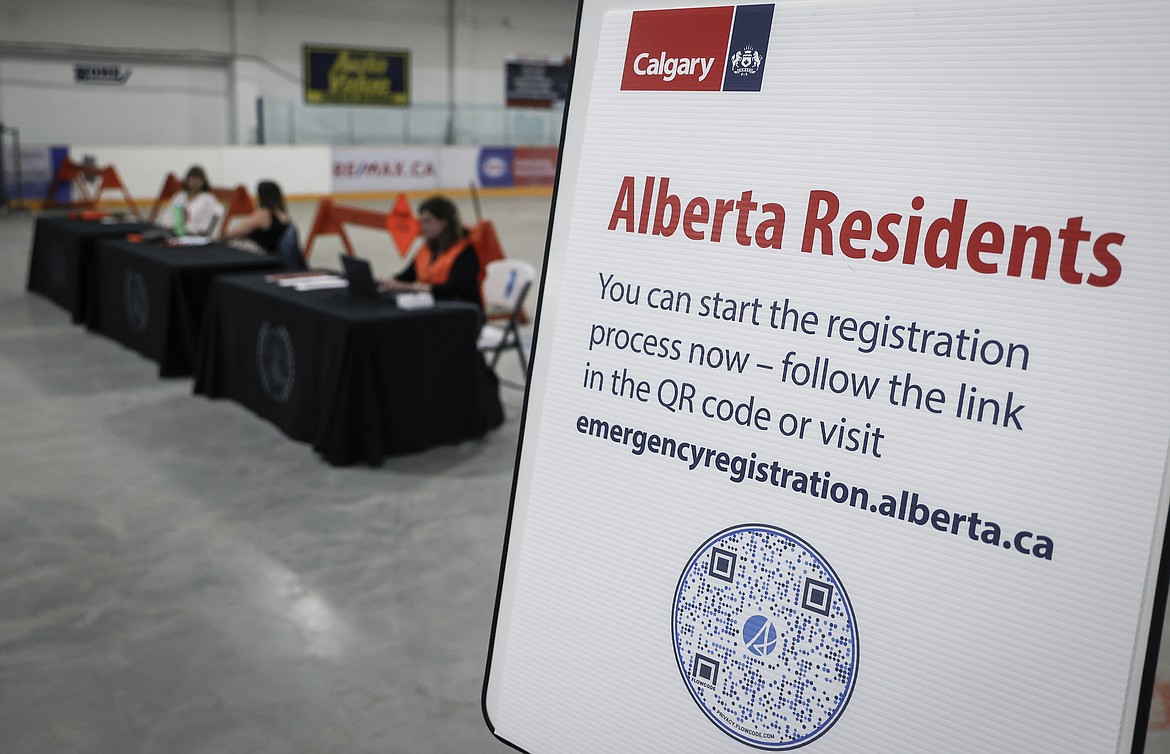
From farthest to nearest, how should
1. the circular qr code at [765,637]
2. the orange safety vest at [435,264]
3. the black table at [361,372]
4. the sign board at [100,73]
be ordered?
1. the sign board at [100,73]
2. the orange safety vest at [435,264]
3. the black table at [361,372]
4. the circular qr code at [765,637]

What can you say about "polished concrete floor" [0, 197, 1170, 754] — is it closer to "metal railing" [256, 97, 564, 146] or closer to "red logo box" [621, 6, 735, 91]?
"red logo box" [621, 6, 735, 91]

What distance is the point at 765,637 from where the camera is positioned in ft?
3.84

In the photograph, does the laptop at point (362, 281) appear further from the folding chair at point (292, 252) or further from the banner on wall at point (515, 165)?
the banner on wall at point (515, 165)

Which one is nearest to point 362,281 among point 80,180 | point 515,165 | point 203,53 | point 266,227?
point 266,227

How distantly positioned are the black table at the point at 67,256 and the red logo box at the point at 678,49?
649 centimetres

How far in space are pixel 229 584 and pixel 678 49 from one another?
2.62 m

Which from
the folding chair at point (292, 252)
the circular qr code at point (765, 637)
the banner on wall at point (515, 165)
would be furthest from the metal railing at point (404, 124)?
the circular qr code at point (765, 637)

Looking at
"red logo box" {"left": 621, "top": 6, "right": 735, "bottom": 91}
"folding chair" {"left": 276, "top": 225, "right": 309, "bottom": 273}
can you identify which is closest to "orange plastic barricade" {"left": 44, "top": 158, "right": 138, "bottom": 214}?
"folding chair" {"left": 276, "top": 225, "right": 309, "bottom": 273}

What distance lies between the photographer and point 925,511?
1047 millimetres

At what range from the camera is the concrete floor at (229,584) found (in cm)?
253

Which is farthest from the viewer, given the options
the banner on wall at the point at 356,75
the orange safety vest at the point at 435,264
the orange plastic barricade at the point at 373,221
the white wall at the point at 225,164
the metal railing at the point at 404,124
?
the banner on wall at the point at 356,75

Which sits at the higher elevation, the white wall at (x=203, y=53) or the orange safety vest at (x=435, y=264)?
the white wall at (x=203, y=53)

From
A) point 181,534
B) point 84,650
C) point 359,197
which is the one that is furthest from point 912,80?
point 359,197

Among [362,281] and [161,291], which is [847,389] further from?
[161,291]
